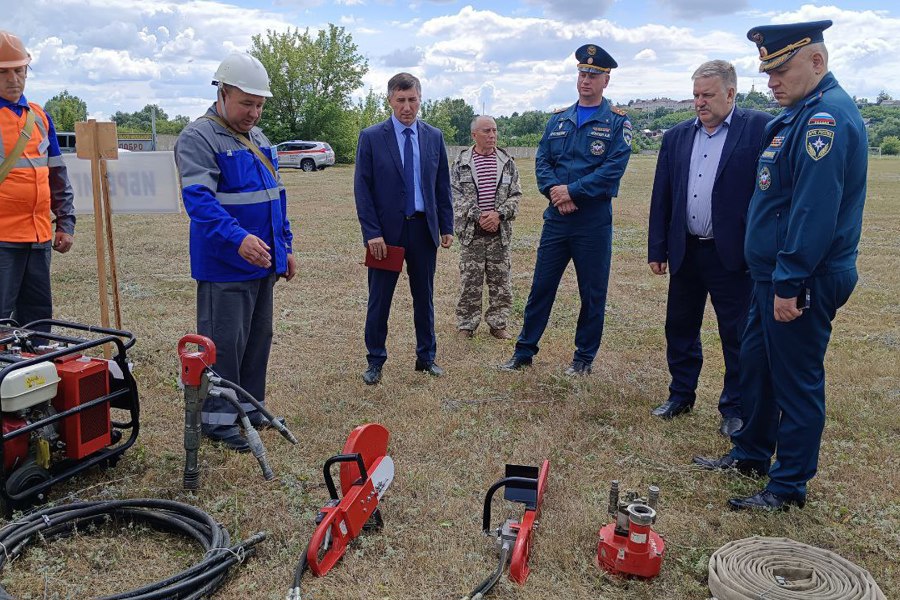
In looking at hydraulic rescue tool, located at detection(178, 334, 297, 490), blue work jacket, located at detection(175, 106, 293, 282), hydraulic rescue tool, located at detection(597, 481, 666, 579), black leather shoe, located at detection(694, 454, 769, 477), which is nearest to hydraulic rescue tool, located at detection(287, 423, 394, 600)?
hydraulic rescue tool, located at detection(178, 334, 297, 490)

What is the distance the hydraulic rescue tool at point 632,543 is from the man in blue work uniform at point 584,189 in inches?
97.0

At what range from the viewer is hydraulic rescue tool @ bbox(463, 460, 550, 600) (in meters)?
2.74

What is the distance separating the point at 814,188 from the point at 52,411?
11.8ft

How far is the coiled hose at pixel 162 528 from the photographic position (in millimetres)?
2594

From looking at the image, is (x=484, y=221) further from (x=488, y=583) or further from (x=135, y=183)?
(x=488, y=583)

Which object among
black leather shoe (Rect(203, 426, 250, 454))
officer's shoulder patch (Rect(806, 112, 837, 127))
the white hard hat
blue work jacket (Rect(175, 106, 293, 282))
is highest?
the white hard hat

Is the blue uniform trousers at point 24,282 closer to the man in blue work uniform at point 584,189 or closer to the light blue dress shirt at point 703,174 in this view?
→ the man in blue work uniform at point 584,189

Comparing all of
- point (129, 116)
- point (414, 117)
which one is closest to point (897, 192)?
point (414, 117)

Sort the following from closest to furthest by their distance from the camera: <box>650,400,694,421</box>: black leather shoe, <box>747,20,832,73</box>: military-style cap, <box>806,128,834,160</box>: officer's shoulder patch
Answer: <box>806,128,834,160</box>: officer's shoulder patch → <box>747,20,832,73</box>: military-style cap → <box>650,400,694,421</box>: black leather shoe

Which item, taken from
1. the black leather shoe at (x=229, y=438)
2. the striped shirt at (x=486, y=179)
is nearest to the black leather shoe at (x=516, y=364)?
the striped shirt at (x=486, y=179)

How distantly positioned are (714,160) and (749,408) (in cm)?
149

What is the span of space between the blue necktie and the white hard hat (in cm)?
149

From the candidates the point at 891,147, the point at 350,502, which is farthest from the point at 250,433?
the point at 891,147

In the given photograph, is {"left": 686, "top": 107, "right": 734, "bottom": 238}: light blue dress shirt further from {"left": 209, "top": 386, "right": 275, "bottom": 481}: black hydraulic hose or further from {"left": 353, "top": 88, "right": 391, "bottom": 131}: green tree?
{"left": 353, "top": 88, "right": 391, "bottom": 131}: green tree
